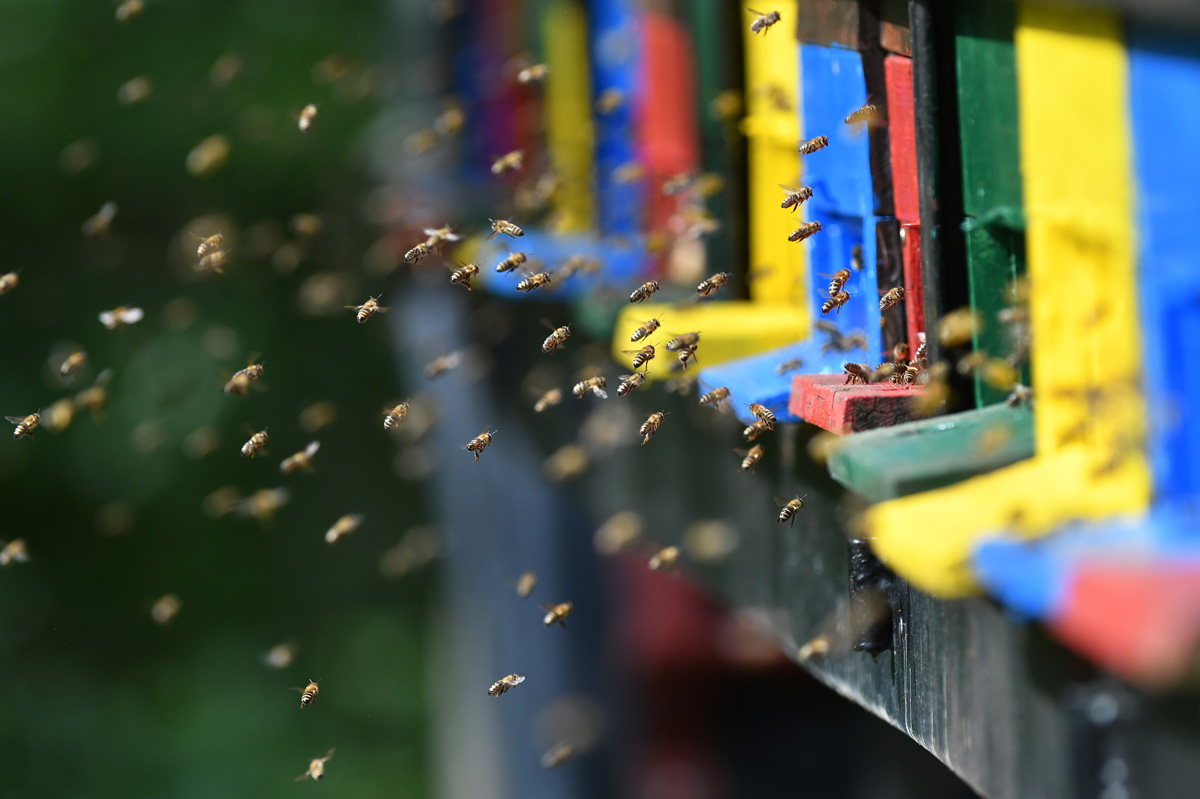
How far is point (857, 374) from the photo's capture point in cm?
336

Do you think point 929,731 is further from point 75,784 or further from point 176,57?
point 176,57

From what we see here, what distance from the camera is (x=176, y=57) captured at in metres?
19.8

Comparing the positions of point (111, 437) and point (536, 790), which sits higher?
point (111, 437)

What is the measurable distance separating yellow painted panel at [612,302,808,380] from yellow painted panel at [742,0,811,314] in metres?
0.07

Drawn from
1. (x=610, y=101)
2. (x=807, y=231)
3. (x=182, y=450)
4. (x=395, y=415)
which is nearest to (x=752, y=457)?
(x=807, y=231)

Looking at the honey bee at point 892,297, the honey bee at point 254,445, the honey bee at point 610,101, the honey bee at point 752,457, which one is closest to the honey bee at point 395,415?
the honey bee at point 254,445

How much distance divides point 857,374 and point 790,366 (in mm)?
408

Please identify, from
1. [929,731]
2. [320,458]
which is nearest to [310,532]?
[320,458]

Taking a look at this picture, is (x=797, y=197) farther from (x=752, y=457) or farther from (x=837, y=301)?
(x=752, y=457)

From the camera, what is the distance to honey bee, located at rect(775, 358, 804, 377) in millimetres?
3748

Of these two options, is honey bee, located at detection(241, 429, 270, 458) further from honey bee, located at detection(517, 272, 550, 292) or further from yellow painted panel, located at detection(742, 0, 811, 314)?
yellow painted panel, located at detection(742, 0, 811, 314)

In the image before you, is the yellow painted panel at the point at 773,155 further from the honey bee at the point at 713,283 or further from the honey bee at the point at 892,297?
the honey bee at the point at 892,297

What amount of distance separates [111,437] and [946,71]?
16.6 m

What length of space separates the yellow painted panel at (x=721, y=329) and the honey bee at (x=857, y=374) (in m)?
0.77
